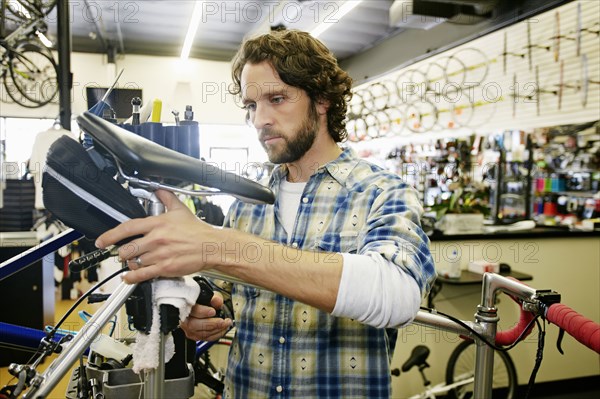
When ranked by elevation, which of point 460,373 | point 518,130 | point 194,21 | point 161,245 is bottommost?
point 460,373

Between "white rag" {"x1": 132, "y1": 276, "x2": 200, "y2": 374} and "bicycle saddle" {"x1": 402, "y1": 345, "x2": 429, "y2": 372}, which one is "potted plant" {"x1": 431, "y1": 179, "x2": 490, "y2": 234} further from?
"white rag" {"x1": 132, "y1": 276, "x2": 200, "y2": 374}

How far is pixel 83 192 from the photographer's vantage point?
0.69m

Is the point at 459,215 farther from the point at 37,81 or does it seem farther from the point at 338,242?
the point at 37,81

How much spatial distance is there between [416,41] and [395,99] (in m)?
1.69

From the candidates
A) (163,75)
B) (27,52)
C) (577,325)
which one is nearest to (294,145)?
(577,325)

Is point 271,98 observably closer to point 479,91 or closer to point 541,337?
point 541,337

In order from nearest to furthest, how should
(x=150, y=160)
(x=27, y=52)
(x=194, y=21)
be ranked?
(x=150, y=160) → (x=194, y=21) → (x=27, y=52)

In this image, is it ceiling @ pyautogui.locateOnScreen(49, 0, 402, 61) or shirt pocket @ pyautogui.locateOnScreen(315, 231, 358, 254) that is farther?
ceiling @ pyautogui.locateOnScreen(49, 0, 402, 61)

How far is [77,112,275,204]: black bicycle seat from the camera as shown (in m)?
0.61

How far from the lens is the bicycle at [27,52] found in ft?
11.5

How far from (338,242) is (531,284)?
9.56 ft

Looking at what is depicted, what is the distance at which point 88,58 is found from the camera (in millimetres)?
9461

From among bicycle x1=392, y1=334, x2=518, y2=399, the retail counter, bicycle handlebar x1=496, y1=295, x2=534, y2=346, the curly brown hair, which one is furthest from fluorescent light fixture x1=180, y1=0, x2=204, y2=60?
bicycle handlebar x1=496, y1=295, x2=534, y2=346

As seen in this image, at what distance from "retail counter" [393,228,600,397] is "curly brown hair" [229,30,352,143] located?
75.8 inches
